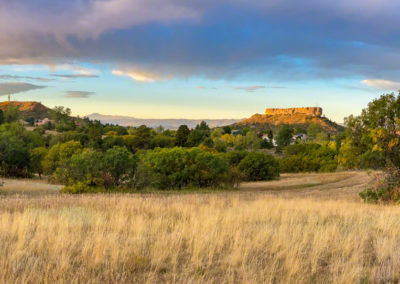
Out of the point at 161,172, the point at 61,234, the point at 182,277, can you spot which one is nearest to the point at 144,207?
the point at 61,234

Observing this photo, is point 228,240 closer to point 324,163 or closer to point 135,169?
point 135,169

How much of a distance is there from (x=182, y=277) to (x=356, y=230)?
5.38 metres

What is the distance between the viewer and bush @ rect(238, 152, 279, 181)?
59.9 meters

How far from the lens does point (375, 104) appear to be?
26.3 metres

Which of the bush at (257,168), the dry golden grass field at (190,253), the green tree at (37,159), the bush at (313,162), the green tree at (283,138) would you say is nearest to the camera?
the dry golden grass field at (190,253)

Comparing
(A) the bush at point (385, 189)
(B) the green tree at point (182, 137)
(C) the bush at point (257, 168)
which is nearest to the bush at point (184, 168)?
(C) the bush at point (257, 168)

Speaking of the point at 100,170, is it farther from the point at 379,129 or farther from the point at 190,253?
the point at 190,253

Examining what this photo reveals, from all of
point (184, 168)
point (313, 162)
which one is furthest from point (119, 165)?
point (313, 162)

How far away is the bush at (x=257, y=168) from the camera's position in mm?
59938

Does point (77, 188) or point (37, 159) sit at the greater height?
point (77, 188)

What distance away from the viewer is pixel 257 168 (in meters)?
60.3

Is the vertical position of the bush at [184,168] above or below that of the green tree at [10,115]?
below

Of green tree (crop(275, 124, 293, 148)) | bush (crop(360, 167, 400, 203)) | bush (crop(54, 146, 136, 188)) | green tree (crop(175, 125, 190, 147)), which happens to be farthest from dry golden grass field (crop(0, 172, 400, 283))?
green tree (crop(275, 124, 293, 148))

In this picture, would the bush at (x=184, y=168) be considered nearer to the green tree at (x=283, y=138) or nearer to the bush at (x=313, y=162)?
the bush at (x=313, y=162)
